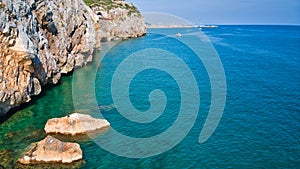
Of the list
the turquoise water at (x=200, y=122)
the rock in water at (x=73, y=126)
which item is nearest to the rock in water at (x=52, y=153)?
the turquoise water at (x=200, y=122)

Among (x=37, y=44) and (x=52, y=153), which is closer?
(x=52, y=153)

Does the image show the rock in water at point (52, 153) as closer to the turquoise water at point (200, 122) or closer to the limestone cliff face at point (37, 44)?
the turquoise water at point (200, 122)

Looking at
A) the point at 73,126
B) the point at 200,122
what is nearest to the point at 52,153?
the point at 73,126

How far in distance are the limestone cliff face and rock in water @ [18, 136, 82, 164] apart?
930 centimetres

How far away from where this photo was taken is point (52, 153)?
24.1 metres

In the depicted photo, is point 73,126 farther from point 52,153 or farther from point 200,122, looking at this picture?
point 200,122

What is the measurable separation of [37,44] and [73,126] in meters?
15.4

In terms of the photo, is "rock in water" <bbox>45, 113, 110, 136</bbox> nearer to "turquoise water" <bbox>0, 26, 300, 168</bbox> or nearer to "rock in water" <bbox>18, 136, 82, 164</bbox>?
"turquoise water" <bbox>0, 26, 300, 168</bbox>

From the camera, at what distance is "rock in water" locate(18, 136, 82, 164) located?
23.6 metres

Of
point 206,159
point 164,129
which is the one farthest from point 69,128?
point 206,159

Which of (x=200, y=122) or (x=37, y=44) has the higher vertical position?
(x=37, y=44)

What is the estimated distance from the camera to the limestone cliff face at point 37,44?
30969 mm

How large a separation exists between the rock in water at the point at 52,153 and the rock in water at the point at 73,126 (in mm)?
4224

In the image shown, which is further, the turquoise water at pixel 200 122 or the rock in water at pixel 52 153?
the turquoise water at pixel 200 122
